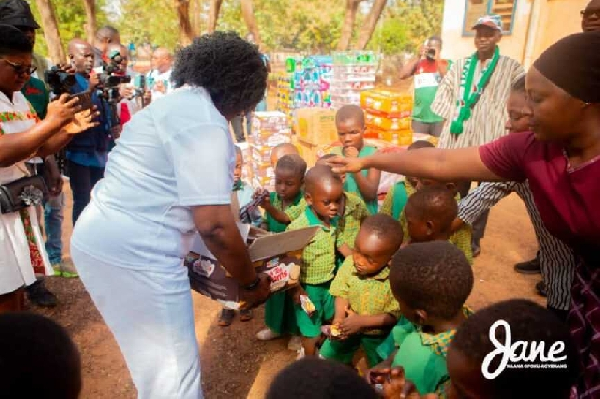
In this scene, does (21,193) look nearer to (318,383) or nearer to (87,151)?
(87,151)

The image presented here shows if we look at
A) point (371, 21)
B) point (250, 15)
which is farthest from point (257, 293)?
point (371, 21)

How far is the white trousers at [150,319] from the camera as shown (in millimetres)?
1784

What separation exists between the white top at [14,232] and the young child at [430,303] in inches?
81.7

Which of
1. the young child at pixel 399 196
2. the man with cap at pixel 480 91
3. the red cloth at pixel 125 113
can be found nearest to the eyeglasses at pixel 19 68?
the young child at pixel 399 196

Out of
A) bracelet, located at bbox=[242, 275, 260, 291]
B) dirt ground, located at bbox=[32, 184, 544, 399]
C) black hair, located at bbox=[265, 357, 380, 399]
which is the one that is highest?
black hair, located at bbox=[265, 357, 380, 399]

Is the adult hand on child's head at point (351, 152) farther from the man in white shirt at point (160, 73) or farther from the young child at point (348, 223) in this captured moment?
the man in white shirt at point (160, 73)

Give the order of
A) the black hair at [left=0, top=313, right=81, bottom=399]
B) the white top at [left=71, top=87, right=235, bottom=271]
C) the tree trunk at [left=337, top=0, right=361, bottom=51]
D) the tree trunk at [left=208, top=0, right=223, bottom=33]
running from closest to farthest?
the black hair at [left=0, top=313, right=81, bottom=399] → the white top at [left=71, top=87, right=235, bottom=271] → the tree trunk at [left=208, top=0, right=223, bottom=33] → the tree trunk at [left=337, top=0, right=361, bottom=51]

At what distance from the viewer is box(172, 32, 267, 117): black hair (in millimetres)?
1767

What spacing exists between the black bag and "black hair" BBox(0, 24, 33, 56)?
72 centimetres

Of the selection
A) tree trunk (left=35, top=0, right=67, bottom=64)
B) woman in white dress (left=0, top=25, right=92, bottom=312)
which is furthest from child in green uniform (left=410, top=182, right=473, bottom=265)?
tree trunk (left=35, top=0, right=67, bottom=64)

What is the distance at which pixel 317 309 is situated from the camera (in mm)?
2871

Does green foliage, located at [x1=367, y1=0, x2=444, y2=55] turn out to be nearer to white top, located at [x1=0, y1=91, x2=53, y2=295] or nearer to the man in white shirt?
the man in white shirt

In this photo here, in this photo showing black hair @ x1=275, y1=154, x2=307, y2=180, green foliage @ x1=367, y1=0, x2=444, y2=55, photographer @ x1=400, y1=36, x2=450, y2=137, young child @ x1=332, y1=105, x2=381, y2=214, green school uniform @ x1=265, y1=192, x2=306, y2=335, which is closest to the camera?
green school uniform @ x1=265, y1=192, x2=306, y2=335

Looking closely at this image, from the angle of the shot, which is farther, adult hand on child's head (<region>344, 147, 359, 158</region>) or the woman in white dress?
adult hand on child's head (<region>344, 147, 359, 158</region>)
